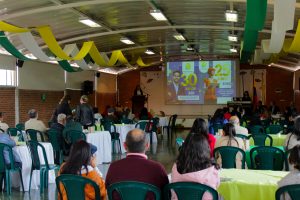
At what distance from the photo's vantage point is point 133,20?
1324 cm

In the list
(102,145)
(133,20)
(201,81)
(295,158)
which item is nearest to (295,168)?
(295,158)

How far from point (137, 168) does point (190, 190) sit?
1.69 ft

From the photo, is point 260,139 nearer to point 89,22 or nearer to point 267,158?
point 267,158

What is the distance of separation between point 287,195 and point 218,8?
29.5ft

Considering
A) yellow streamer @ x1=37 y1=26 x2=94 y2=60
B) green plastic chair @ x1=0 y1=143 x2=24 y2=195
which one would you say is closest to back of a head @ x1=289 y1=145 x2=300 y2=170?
green plastic chair @ x1=0 y1=143 x2=24 y2=195

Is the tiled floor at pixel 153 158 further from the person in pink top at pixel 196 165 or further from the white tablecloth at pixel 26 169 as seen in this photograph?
the person in pink top at pixel 196 165

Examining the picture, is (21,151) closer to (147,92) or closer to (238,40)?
(238,40)

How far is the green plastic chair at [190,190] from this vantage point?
3.34m

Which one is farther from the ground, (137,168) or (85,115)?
(85,115)

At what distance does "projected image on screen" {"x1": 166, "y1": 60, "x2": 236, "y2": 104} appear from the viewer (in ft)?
71.2

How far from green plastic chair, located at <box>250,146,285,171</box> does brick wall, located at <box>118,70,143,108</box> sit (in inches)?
760

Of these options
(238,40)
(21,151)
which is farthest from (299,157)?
(238,40)

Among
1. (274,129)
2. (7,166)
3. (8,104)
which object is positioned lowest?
(7,166)

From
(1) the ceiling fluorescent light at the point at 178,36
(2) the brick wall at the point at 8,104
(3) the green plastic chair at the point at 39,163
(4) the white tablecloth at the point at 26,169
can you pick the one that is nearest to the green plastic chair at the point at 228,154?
(3) the green plastic chair at the point at 39,163
